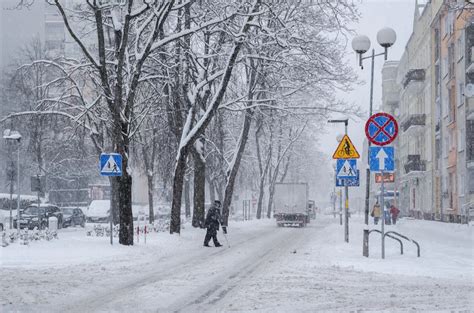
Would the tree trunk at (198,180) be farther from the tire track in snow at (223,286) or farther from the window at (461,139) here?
the window at (461,139)

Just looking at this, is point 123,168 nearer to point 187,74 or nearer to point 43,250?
point 43,250

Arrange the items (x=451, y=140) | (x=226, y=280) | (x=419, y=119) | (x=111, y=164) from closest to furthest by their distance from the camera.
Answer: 1. (x=226, y=280)
2. (x=111, y=164)
3. (x=451, y=140)
4. (x=419, y=119)

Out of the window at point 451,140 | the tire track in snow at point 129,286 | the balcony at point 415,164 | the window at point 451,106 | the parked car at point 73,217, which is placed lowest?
the tire track in snow at point 129,286

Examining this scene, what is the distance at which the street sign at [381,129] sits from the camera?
53.8 ft

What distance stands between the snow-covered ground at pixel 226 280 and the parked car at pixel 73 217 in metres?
25.1

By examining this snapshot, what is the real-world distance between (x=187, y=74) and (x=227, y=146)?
31.9 metres

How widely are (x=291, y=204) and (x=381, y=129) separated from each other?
32184 mm

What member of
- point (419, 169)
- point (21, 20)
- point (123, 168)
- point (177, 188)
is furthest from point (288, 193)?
point (21, 20)

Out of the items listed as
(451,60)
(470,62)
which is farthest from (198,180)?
(451,60)

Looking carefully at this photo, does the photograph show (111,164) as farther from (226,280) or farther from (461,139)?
(461,139)

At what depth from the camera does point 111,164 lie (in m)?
20.7

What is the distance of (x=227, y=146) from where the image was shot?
60594 millimetres

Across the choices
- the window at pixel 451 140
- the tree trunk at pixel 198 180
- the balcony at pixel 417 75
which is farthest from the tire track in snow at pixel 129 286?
the balcony at pixel 417 75

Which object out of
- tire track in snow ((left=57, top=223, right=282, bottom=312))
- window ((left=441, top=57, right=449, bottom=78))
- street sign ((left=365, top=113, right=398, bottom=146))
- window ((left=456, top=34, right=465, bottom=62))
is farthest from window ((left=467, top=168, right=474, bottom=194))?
street sign ((left=365, top=113, right=398, bottom=146))
